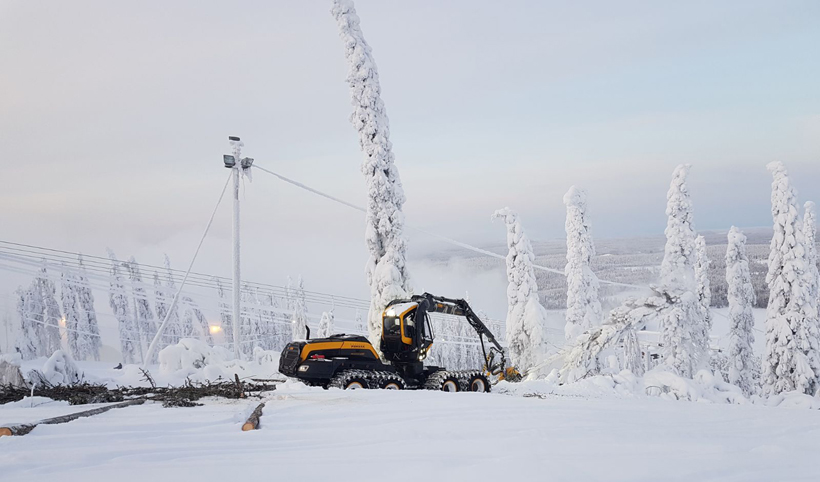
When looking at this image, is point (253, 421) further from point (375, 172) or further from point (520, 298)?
point (520, 298)

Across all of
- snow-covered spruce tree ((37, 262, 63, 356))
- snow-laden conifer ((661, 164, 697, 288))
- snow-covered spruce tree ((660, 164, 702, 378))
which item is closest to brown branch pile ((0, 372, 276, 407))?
snow-covered spruce tree ((660, 164, 702, 378))

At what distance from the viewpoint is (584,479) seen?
4.31 m

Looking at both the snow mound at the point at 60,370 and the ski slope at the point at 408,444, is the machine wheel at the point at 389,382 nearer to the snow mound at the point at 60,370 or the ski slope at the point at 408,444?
the ski slope at the point at 408,444

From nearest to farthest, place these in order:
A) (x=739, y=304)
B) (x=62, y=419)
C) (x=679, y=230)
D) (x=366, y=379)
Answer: (x=62, y=419), (x=366, y=379), (x=679, y=230), (x=739, y=304)

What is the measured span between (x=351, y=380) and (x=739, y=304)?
98.5 feet

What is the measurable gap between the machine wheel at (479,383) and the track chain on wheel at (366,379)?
7.84ft

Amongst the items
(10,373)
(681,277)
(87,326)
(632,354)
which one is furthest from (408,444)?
(87,326)

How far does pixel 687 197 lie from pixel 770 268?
4.90 m

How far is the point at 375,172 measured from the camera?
21.5 m

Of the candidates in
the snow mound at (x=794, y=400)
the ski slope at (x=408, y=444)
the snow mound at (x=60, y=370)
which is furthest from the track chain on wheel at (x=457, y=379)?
the snow mound at (x=794, y=400)

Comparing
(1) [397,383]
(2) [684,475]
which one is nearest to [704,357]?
(1) [397,383]

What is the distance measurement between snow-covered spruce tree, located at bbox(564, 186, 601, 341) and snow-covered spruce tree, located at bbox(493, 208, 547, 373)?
3.65m

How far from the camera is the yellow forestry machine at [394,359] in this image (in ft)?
42.5

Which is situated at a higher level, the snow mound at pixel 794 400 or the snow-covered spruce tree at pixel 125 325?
the snow-covered spruce tree at pixel 125 325
